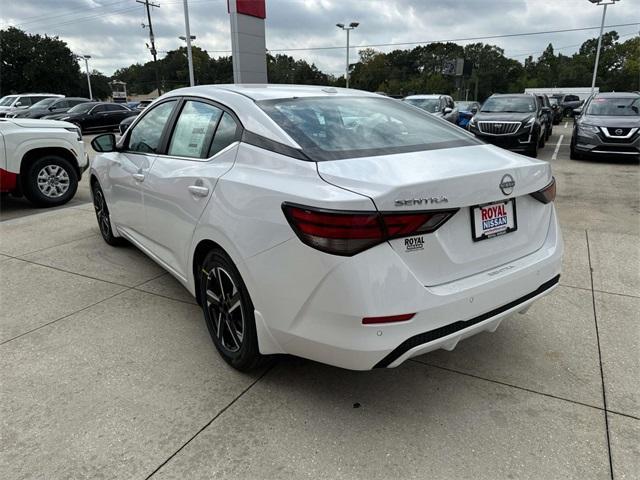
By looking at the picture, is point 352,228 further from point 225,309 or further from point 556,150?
point 556,150

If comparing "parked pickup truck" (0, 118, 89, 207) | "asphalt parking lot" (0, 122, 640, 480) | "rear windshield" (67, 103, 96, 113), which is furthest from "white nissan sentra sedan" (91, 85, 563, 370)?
"rear windshield" (67, 103, 96, 113)

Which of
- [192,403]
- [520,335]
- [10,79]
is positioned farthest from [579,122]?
[10,79]

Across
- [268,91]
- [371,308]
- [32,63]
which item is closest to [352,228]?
[371,308]

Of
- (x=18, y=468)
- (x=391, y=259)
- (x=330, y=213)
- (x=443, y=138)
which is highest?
(x=443, y=138)

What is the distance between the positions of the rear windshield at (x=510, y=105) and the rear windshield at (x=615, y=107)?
145cm

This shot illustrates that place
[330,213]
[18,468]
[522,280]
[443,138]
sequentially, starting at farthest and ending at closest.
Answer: [443,138], [522,280], [18,468], [330,213]

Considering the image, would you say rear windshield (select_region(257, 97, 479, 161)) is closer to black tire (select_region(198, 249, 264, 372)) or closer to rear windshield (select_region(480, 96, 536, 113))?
black tire (select_region(198, 249, 264, 372))

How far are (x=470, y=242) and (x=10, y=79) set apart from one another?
69558 mm

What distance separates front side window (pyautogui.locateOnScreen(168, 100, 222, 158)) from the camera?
118 inches

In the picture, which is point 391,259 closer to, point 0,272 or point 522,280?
point 522,280

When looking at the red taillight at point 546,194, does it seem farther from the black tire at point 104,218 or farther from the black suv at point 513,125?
the black suv at point 513,125

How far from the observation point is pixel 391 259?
200 centimetres

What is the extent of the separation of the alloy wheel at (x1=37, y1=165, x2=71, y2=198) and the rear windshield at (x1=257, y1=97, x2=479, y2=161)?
5.76 metres

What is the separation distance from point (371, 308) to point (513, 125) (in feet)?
37.4
